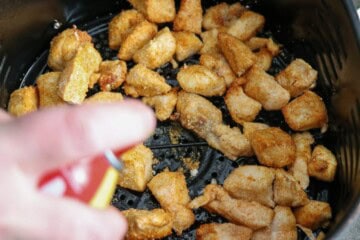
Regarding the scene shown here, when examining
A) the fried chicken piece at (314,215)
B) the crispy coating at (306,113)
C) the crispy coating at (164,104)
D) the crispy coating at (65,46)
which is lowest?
the fried chicken piece at (314,215)

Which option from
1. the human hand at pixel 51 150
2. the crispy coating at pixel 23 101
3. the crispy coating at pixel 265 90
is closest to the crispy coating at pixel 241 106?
the crispy coating at pixel 265 90

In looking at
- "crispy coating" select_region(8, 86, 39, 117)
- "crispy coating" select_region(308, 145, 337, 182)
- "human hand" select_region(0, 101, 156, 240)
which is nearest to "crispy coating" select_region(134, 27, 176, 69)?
"crispy coating" select_region(8, 86, 39, 117)

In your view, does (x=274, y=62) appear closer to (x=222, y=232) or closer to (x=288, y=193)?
(x=288, y=193)

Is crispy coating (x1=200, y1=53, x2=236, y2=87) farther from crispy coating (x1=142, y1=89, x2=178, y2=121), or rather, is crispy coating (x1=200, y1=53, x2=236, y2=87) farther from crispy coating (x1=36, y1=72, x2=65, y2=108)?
crispy coating (x1=36, y1=72, x2=65, y2=108)

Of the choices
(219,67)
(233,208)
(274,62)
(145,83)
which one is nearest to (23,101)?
(145,83)

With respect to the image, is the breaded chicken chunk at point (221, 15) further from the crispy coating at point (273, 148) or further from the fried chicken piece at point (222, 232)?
the fried chicken piece at point (222, 232)

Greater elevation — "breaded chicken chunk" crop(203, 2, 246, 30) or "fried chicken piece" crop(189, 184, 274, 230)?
"breaded chicken chunk" crop(203, 2, 246, 30)

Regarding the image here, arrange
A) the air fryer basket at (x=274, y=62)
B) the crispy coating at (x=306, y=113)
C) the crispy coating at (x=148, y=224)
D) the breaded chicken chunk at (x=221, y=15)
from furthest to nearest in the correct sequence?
the breaded chicken chunk at (x=221, y=15) < the crispy coating at (x=306, y=113) < the air fryer basket at (x=274, y=62) < the crispy coating at (x=148, y=224)
